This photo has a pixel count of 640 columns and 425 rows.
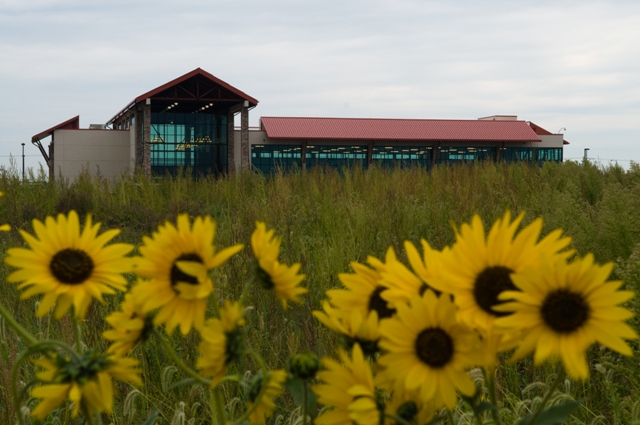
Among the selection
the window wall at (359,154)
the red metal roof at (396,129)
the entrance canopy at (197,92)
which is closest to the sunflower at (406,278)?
the entrance canopy at (197,92)

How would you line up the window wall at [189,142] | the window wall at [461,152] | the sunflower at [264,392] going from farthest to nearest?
the window wall at [461,152] < the window wall at [189,142] < the sunflower at [264,392]

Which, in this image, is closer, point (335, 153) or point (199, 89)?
point (199, 89)

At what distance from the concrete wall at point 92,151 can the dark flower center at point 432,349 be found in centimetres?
3068

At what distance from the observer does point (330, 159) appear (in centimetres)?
3181

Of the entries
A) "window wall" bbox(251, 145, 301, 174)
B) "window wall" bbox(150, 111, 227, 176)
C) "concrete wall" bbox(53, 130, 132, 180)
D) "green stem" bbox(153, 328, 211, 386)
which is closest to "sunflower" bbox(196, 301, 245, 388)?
"green stem" bbox(153, 328, 211, 386)

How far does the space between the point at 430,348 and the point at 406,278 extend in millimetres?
79

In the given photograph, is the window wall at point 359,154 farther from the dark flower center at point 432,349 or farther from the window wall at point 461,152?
the dark flower center at point 432,349

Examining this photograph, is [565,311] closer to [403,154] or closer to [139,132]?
[139,132]

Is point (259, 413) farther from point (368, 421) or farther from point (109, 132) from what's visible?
point (109, 132)

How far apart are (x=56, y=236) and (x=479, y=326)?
46 cm

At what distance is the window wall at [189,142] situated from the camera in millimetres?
28922

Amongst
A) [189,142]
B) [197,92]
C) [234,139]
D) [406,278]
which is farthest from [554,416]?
[189,142]

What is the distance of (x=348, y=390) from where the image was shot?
616 millimetres

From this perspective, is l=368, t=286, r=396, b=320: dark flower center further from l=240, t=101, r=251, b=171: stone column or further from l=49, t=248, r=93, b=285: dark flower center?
l=240, t=101, r=251, b=171: stone column
